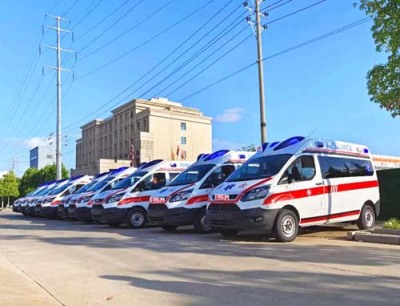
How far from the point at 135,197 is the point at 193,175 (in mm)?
3182

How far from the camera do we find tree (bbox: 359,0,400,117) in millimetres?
12156

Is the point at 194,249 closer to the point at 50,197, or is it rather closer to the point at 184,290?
the point at 184,290

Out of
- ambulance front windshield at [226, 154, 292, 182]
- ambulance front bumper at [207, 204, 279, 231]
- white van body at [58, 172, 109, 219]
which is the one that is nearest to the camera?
ambulance front bumper at [207, 204, 279, 231]

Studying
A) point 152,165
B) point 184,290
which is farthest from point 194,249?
point 152,165

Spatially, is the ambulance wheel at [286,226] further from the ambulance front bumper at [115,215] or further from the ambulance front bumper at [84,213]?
the ambulance front bumper at [84,213]

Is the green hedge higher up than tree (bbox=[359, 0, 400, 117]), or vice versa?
tree (bbox=[359, 0, 400, 117])

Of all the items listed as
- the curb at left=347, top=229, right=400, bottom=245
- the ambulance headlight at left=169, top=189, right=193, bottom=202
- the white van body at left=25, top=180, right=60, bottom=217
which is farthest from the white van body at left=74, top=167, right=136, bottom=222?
the curb at left=347, top=229, right=400, bottom=245

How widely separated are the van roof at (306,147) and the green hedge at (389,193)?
12.7ft

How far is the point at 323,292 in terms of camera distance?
628cm

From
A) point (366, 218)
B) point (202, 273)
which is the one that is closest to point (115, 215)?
point (366, 218)

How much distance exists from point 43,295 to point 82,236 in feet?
27.0

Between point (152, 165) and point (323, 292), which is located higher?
point (152, 165)

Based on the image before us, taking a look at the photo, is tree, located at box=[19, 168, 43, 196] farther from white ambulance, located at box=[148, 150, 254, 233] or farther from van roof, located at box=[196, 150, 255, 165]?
white ambulance, located at box=[148, 150, 254, 233]

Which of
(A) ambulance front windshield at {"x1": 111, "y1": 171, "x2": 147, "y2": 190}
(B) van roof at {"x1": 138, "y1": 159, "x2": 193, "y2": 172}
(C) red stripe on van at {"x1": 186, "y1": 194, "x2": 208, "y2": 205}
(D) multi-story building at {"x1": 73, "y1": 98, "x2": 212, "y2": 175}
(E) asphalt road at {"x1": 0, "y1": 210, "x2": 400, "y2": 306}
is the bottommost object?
(E) asphalt road at {"x1": 0, "y1": 210, "x2": 400, "y2": 306}
